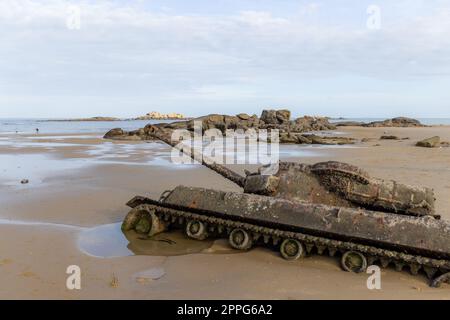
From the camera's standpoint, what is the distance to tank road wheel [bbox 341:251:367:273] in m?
6.68

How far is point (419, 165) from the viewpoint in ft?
58.5

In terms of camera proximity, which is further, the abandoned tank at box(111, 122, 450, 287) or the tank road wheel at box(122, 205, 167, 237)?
the tank road wheel at box(122, 205, 167, 237)

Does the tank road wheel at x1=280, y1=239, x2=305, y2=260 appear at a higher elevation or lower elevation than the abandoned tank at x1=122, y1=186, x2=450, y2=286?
lower

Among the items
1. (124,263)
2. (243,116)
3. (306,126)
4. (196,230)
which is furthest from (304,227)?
(243,116)

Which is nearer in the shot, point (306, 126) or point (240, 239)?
point (240, 239)

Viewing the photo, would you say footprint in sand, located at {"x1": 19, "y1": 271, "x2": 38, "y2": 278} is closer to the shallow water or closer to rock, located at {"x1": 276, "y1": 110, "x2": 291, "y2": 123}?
the shallow water

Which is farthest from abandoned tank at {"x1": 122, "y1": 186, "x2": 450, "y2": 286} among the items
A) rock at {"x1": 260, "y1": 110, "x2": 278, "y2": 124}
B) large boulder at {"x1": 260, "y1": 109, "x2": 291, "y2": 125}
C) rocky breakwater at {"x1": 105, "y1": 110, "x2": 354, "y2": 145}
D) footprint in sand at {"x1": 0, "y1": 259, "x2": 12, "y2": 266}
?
rock at {"x1": 260, "y1": 110, "x2": 278, "y2": 124}

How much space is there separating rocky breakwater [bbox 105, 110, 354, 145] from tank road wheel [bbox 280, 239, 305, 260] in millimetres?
21306

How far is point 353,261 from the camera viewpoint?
676 cm

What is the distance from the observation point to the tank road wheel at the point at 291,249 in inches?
280

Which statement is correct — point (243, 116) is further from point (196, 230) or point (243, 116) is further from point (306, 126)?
point (196, 230)

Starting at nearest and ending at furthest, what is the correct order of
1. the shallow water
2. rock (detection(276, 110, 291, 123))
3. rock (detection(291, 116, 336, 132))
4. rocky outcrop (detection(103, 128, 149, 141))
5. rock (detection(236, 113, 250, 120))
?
the shallow water < rocky outcrop (detection(103, 128, 149, 141)) < rock (detection(291, 116, 336, 132)) < rock (detection(236, 113, 250, 120)) < rock (detection(276, 110, 291, 123))

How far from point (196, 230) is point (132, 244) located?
3.97 feet

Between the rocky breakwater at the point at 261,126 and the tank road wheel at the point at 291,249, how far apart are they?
69.9ft
